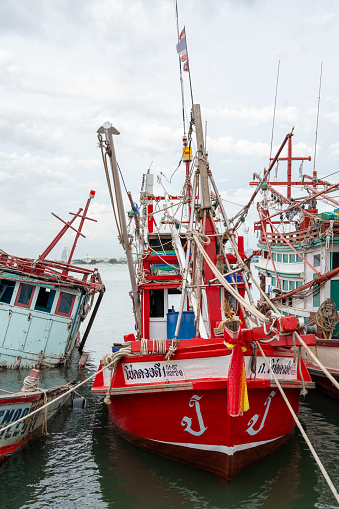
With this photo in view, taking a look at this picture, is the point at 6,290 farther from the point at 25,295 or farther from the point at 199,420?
the point at 199,420

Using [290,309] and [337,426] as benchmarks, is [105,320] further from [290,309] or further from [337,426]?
[337,426]

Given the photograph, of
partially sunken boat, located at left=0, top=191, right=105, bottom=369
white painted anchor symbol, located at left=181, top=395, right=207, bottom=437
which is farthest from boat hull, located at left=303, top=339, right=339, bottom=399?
partially sunken boat, located at left=0, top=191, right=105, bottom=369

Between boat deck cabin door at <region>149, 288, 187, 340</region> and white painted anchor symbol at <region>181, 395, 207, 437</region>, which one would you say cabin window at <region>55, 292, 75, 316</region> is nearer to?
boat deck cabin door at <region>149, 288, 187, 340</region>

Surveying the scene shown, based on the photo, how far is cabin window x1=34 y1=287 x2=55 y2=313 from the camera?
18.1 metres

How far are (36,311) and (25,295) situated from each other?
84 cm

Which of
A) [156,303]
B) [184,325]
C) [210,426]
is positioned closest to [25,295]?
[156,303]

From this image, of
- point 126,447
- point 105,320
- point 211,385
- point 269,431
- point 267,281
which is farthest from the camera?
point 105,320

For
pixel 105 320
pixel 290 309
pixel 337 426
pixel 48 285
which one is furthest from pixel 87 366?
pixel 105 320

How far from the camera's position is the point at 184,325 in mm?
11828

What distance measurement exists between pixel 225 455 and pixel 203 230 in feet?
15.4

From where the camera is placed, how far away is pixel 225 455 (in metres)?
8.38

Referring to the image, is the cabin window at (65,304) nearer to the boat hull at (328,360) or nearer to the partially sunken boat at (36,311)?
the partially sunken boat at (36,311)

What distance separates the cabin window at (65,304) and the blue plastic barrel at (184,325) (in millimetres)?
7340

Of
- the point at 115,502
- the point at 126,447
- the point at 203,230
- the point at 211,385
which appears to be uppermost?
the point at 203,230
